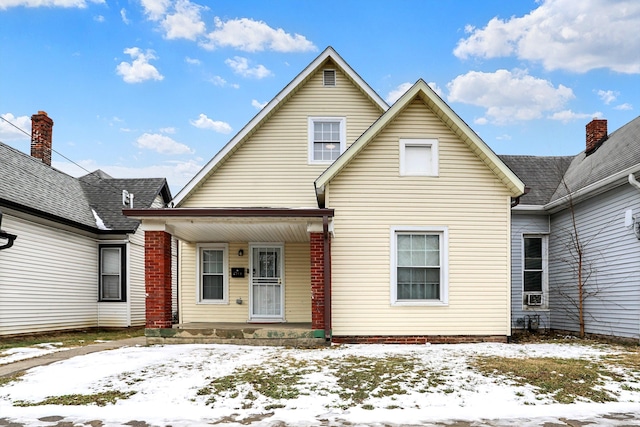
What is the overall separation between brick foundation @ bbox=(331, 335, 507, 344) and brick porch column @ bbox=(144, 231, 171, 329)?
11.8 ft

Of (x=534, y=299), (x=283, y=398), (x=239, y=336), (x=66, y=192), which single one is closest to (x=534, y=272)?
(x=534, y=299)

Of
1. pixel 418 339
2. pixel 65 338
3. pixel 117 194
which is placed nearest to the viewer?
pixel 418 339

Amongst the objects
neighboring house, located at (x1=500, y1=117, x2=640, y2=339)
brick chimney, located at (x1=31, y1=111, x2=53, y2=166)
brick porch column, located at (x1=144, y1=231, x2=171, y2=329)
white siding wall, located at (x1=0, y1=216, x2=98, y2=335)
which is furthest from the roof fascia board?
brick chimney, located at (x1=31, y1=111, x2=53, y2=166)

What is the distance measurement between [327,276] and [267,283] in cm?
332

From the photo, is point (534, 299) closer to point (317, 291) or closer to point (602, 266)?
point (602, 266)

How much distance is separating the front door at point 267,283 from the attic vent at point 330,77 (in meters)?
4.52

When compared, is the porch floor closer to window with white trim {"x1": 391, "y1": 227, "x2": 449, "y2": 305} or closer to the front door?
window with white trim {"x1": 391, "y1": 227, "x2": 449, "y2": 305}

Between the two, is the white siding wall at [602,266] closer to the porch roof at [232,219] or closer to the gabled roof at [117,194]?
the porch roof at [232,219]

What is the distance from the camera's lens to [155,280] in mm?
10070

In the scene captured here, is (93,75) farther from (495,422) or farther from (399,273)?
(495,422)

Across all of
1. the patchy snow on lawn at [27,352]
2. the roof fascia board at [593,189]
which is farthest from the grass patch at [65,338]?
the roof fascia board at [593,189]

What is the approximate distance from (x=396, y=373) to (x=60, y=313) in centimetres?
1162

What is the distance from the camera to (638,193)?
1017cm

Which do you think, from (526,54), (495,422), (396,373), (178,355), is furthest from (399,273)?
(526,54)
